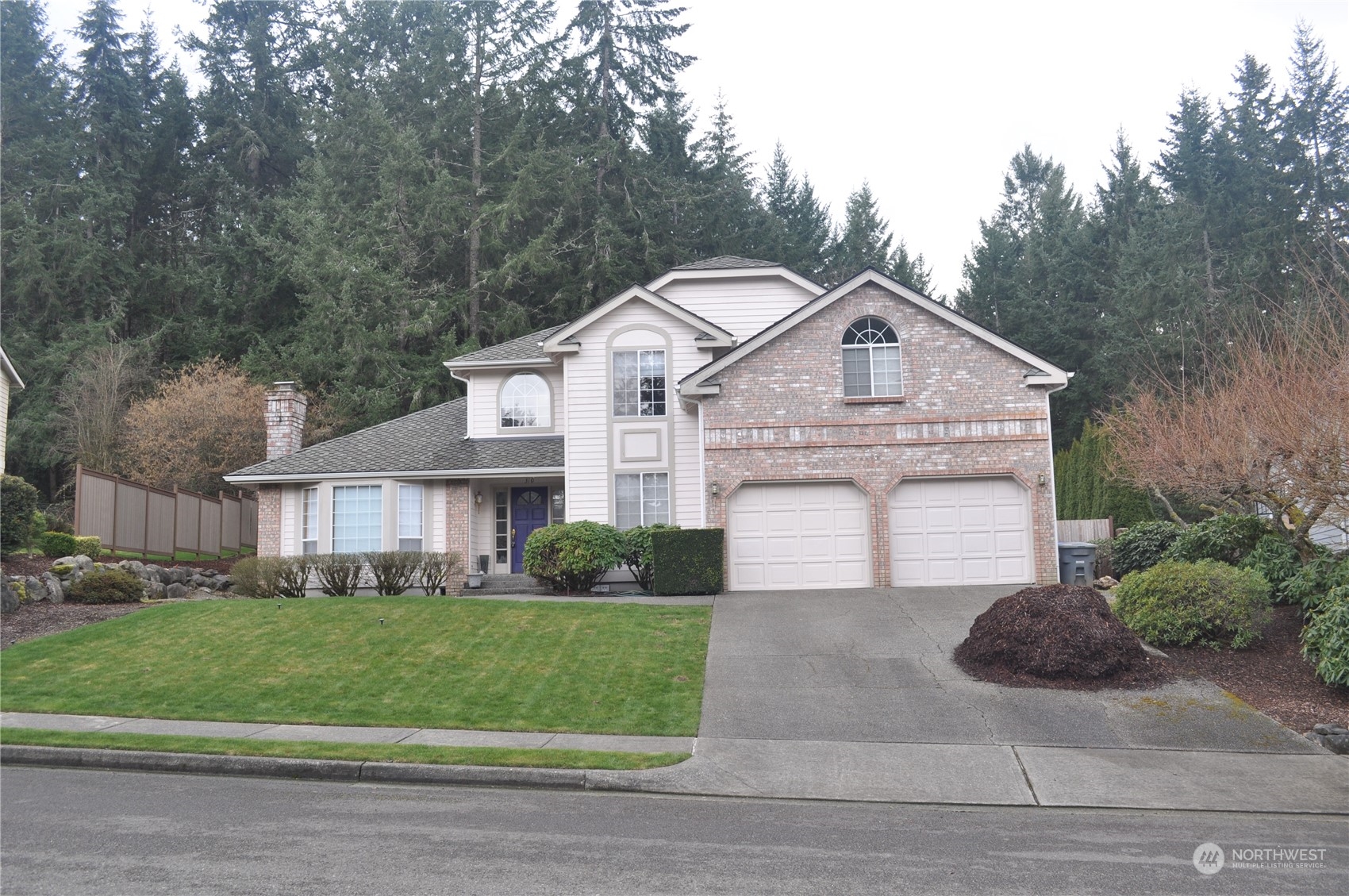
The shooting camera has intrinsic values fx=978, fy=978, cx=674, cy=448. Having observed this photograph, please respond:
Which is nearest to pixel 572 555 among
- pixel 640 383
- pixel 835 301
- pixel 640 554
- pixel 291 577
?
pixel 640 554

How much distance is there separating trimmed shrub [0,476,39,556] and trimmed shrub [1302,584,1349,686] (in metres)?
20.2

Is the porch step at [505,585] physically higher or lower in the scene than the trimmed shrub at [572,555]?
lower

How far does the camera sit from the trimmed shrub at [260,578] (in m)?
18.5

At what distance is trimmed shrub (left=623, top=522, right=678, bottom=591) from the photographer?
65.0 ft

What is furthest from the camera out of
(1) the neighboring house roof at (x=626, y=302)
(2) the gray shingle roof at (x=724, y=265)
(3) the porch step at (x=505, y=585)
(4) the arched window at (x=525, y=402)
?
(2) the gray shingle roof at (x=724, y=265)

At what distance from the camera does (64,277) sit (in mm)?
38906

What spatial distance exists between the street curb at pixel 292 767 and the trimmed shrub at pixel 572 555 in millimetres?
10078

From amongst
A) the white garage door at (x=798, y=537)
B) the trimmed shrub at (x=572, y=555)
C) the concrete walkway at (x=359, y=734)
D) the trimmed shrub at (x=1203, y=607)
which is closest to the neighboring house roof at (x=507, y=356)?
the trimmed shrub at (x=572, y=555)

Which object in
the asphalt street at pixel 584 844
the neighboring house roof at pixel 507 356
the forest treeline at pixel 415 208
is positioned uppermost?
the forest treeline at pixel 415 208

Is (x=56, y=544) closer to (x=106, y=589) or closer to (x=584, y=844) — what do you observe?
(x=106, y=589)

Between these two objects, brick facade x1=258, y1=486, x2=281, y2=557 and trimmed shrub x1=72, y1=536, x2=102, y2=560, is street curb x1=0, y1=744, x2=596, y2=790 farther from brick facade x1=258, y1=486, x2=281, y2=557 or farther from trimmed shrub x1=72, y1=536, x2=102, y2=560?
brick facade x1=258, y1=486, x2=281, y2=557

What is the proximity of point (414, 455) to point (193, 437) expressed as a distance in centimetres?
1227

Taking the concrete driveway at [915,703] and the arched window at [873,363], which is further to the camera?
the arched window at [873,363]

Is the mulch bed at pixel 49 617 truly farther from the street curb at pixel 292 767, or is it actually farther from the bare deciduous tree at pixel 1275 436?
the bare deciduous tree at pixel 1275 436
